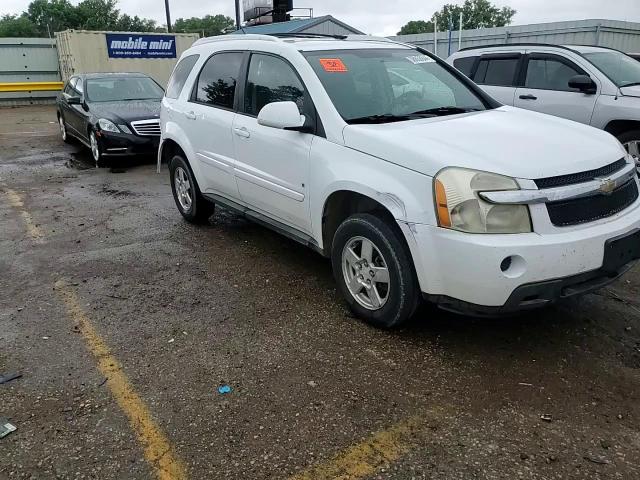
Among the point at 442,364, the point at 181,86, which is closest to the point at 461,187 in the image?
the point at 442,364

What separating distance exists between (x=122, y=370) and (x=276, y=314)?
111 centimetres

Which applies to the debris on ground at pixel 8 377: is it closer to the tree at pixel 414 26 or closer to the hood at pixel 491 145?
the hood at pixel 491 145

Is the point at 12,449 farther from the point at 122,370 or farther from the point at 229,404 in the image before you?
the point at 229,404

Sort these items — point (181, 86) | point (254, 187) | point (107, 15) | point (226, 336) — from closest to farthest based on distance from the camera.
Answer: point (226, 336) → point (254, 187) → point (181, 86) → point (107, 15)

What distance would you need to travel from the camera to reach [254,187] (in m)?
4.50

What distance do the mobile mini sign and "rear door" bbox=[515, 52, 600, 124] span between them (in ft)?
56.4

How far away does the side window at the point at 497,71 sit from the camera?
791cm

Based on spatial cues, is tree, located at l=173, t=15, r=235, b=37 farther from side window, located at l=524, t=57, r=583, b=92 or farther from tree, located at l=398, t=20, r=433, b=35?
side window, located at l=524, t=57, r=583, b=92

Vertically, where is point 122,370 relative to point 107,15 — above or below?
below

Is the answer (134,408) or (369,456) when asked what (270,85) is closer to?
(134,408)

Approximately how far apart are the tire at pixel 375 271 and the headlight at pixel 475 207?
41cm

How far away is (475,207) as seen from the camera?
2.90 meters

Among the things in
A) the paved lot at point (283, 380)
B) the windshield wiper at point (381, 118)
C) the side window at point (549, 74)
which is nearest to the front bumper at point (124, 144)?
the paved lot at point (283, 380)

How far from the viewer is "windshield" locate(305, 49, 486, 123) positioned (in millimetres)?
3816
